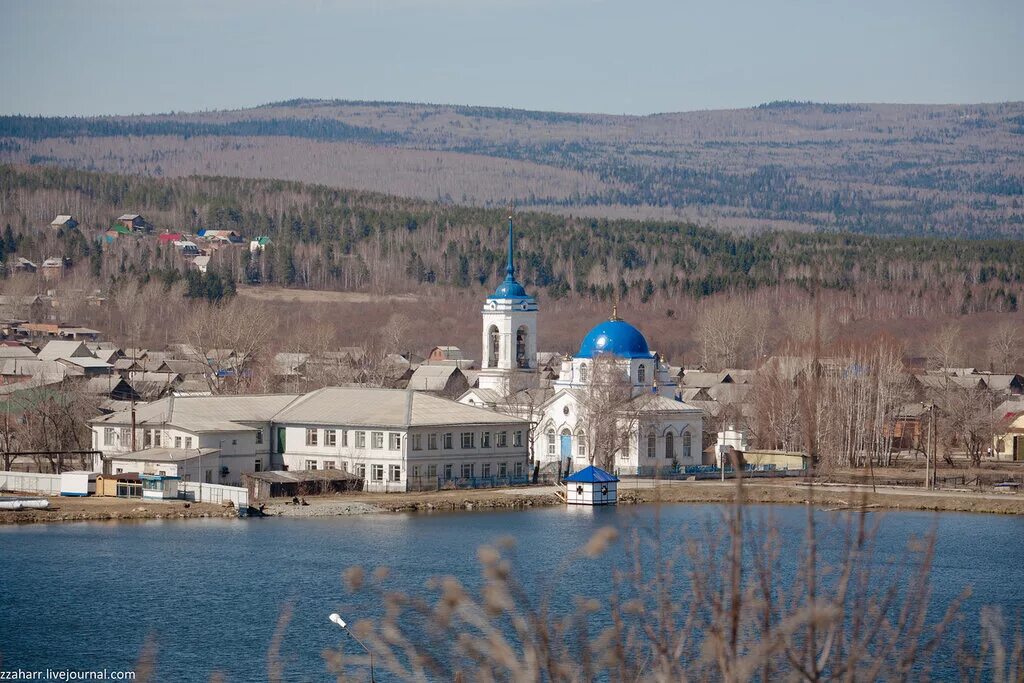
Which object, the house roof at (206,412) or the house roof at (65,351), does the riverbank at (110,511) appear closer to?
the house roof at (206,412)

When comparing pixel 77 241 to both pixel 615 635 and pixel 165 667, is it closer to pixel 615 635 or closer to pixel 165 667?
pixel 165 667

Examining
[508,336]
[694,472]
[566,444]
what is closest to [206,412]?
[566,444]

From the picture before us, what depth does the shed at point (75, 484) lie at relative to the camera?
3984 centimetres

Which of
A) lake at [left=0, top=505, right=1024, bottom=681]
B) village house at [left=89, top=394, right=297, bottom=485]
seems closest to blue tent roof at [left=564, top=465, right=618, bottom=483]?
lake at [left=0, top=505, right=1024, bottom=681]

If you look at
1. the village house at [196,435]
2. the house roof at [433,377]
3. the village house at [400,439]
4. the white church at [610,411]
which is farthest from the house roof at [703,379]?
the village house at [196,435]

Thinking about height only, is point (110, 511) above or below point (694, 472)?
below

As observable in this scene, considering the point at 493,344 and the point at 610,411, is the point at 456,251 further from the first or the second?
the point at 610,411

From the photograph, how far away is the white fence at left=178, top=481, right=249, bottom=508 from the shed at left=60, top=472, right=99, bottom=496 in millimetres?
2080

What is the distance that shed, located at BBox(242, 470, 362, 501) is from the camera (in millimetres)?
40625

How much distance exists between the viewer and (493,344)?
5494 cm

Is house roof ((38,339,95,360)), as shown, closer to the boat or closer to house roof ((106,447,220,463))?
house roof ((106,447,220,463))

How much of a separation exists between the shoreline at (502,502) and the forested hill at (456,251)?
213 ft

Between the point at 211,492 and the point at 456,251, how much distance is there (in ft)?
295

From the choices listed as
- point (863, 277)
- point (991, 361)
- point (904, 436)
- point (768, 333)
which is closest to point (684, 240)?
point (863, 277)
